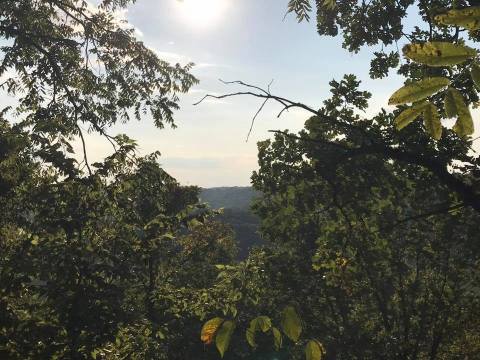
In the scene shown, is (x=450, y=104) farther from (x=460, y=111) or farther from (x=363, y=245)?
(x=363, y=245)

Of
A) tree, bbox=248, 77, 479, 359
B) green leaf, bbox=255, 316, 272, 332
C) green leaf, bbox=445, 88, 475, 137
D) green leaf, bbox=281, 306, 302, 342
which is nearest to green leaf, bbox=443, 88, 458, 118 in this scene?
green leaf, bbox=445, 88, 475, 137

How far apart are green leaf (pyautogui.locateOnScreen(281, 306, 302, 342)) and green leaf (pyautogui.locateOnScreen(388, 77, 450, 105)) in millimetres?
781

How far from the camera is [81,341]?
465 centimetres

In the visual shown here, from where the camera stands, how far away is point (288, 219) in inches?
211

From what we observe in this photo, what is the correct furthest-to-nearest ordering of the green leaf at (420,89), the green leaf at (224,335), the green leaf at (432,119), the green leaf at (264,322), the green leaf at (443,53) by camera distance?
1. the green leaf at (264,322)
2. the green leaf at (224,335)
3. the green leaf at (432,119)
4. the green leaf at (420,89)
5. the green leaf at (443,53)

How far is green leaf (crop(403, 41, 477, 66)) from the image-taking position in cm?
103

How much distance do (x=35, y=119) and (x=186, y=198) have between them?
1319 centimetres

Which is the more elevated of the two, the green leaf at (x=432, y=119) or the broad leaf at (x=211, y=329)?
the green leaf at (x=432, y=119)

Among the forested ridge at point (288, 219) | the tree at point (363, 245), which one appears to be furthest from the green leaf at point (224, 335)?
the tree at point (363, 245)

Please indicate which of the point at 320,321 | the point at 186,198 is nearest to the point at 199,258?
the point at 186,198

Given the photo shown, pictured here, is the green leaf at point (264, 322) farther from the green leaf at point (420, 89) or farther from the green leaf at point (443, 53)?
the green leaf at point (443, 53)

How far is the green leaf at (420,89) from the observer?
1139mm

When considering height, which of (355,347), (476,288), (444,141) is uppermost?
(444,141)

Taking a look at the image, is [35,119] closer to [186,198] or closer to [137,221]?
[137,221]
